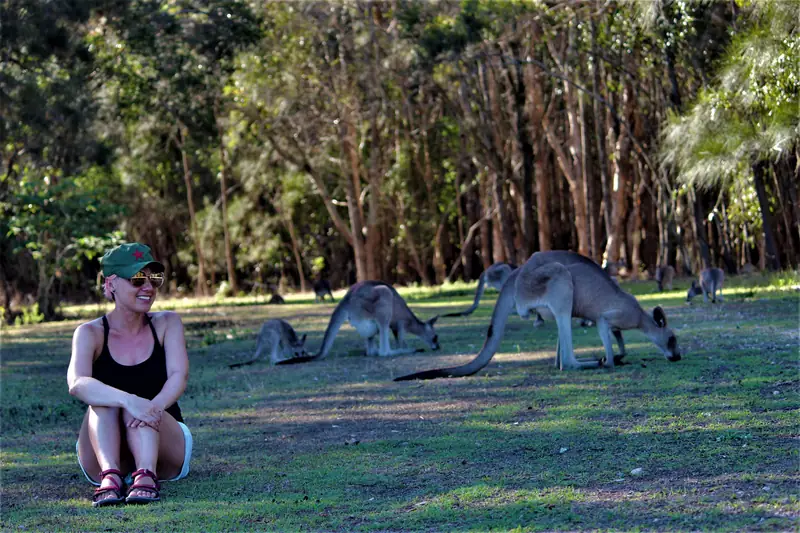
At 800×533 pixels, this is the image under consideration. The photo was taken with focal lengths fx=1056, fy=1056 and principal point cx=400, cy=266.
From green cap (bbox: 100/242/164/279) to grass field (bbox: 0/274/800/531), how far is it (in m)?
1.14

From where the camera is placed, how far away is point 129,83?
75.9ft

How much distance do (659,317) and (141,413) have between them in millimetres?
5301

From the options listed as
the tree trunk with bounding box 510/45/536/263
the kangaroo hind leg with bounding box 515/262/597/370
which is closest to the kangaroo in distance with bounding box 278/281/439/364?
the kangaroo hind leg with bounding box 515/262/597/370

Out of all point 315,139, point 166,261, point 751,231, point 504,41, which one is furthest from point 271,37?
point 166,261

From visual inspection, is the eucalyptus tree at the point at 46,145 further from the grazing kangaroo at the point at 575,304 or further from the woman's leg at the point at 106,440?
the woman's leg at the point at 106,440

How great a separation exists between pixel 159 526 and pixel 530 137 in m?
21.7

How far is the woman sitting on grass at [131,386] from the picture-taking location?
510 centimetres

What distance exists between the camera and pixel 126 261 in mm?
5383

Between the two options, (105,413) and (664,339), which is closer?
(105,413)

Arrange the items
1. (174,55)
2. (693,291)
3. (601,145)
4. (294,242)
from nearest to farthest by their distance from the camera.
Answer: (693,291) → (174,55) → (601,145) → (294,242)

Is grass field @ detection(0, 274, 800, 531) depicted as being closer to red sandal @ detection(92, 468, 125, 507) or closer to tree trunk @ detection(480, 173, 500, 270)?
red sandal @ detection(92, 468, 125, 507)

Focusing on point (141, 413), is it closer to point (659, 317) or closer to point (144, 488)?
point (144, 488)

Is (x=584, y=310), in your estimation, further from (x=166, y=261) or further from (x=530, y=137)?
(x=166, y=261)

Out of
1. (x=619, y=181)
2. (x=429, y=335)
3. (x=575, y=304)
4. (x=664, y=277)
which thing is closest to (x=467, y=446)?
(x=575, y=304)
